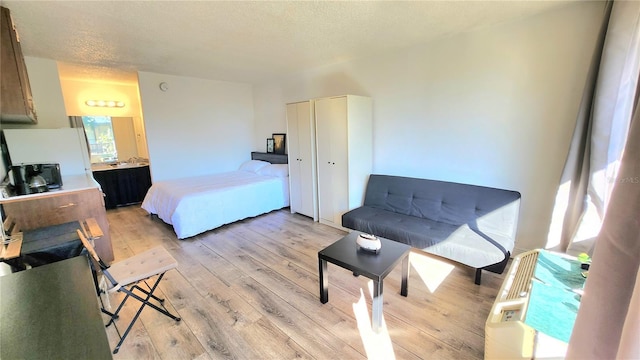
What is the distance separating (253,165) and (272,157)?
425 millimetres

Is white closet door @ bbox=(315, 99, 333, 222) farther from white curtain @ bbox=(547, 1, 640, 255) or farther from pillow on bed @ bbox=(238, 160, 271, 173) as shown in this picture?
white curtain @ bbox=(547, 1, 640, 255)

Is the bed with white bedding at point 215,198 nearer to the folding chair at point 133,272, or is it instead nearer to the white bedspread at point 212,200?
the white bedspread at point 212,200

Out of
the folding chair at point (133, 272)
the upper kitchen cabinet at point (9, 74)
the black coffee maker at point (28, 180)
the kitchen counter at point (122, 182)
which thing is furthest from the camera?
the kitchen counter at point (122, 182)

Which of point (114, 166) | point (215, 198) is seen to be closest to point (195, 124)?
point (114, 166)

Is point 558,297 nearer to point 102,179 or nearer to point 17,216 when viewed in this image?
point 17,216

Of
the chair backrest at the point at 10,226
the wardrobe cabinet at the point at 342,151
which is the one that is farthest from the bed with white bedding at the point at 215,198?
the chair backrest at the point at 10,226

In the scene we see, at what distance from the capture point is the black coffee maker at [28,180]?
2457 mm

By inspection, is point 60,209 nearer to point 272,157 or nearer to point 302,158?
point 302,158

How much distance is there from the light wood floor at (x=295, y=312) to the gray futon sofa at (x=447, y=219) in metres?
0.31

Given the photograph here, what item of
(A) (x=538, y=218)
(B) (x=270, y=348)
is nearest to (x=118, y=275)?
(B) (x=270, y=348)

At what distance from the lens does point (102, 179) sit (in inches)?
183

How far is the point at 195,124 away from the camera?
16.1 feet

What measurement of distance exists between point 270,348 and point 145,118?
13.9 feet

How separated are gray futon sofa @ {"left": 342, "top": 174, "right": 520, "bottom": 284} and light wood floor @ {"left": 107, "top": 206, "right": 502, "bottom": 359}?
31 centimetres
